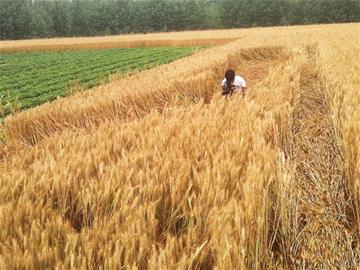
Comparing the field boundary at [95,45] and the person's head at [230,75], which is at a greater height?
the person's head at [230,75]

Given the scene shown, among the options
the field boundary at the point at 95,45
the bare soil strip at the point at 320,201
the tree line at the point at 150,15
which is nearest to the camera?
the bare soil strip at the point at 320,201

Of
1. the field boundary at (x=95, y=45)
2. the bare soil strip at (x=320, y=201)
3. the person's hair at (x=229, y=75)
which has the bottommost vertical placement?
the field boundary at (x=95, y=45)

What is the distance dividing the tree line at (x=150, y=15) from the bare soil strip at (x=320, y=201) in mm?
68933

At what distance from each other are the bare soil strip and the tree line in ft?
226

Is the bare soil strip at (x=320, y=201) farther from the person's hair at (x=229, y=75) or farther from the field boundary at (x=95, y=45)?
the field boundary at (x=95, y=45)

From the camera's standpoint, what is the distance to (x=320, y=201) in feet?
10.8

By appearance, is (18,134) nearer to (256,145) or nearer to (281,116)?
(281,116)

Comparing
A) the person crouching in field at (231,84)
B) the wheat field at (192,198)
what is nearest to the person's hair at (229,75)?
the person crouching in field at (231,84)

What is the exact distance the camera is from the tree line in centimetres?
6906

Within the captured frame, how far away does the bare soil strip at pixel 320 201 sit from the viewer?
8.33 ft

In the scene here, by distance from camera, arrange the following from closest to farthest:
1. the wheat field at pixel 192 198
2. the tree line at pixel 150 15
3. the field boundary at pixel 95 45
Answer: the wheat field at pixel 192 198 → the field boundary at pixel 95 45 → the tree line at pixel 150 15

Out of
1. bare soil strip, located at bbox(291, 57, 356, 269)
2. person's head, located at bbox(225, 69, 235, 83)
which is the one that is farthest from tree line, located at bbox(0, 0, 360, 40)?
bare soil strip, located at bbox(291, 57, 356, 269)

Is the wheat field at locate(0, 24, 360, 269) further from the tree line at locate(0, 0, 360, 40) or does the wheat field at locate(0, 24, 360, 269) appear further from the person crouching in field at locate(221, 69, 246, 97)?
the tree line at locate(0, 0, 360, 40)

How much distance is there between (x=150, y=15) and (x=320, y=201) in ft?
261
